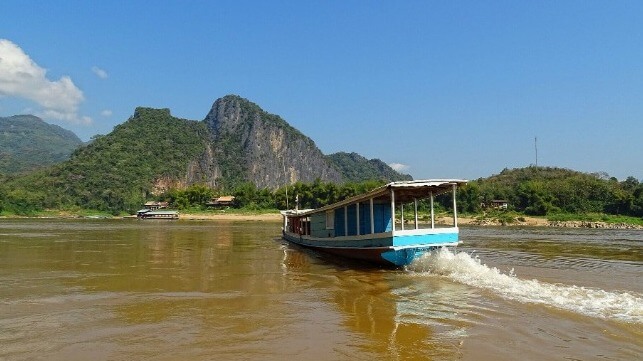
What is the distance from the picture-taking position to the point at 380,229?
18562 millimetres

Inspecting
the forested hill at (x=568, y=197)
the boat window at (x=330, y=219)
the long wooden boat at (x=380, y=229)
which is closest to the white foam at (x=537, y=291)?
the long wooden boat at (x=380, y=229)

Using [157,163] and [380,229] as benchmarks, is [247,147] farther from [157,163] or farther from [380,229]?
[380,229]

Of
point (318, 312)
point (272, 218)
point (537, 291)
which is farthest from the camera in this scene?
point (272, 218)

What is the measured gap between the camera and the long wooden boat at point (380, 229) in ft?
50.5

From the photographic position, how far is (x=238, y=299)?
35.4 ft

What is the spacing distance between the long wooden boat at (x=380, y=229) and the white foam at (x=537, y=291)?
1.78ft

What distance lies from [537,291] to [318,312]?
601 centimetres

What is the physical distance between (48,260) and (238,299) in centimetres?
1188

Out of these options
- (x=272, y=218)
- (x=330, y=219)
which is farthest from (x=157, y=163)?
(x=330, y=219)

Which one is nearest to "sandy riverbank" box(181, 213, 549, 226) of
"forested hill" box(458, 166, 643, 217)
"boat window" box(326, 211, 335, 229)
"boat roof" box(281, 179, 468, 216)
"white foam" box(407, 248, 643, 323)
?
"forested hill" box(458, 166, 643, 217)

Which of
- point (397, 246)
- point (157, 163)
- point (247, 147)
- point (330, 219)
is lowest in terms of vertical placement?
point (397, 246)

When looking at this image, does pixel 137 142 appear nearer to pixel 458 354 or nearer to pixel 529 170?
pixel 529 170

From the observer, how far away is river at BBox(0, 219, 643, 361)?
22.3ft

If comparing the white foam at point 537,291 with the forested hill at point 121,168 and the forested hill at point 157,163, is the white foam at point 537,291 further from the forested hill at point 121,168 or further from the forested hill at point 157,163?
the forested hill at point 121,168
